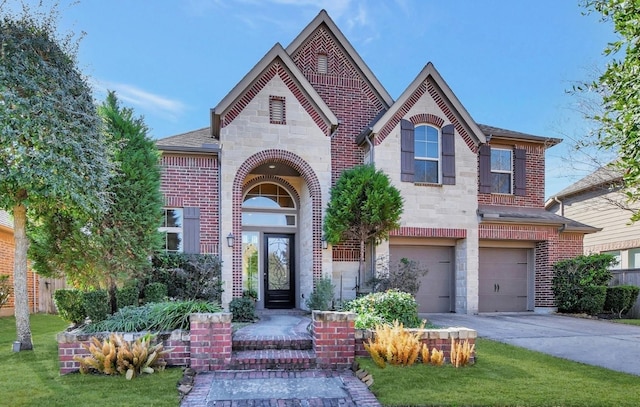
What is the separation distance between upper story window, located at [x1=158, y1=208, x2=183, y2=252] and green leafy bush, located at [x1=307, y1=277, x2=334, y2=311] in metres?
3.65

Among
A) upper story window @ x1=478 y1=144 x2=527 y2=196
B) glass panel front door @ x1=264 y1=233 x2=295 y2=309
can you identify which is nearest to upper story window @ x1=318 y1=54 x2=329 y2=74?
glass panel front door @ x1=264 y1=233 x2=295 y2=309

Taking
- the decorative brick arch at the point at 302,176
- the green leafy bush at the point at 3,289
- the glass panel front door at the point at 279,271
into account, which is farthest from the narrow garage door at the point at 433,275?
the green leafy bush at the point at 3,289

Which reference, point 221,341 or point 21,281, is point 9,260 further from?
point 221,341

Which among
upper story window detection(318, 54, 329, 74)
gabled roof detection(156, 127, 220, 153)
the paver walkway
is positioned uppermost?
upper story window detection(318, 54, 329, 74)

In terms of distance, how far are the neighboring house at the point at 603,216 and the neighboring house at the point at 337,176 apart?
14.4 feet

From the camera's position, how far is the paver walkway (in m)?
4.83

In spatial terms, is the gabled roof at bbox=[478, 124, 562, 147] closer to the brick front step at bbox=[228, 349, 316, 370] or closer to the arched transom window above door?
the arched transom window above door

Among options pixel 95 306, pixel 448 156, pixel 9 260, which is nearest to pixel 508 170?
pixel 448 156

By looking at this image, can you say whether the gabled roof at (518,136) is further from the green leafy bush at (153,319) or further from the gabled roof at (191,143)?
the green leafy bush at (153,319)

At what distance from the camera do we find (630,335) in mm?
9461

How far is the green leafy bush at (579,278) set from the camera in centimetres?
1317

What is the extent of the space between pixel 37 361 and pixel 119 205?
9.28ft

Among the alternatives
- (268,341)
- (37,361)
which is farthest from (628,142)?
(37,361)

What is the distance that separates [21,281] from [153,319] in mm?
2823
